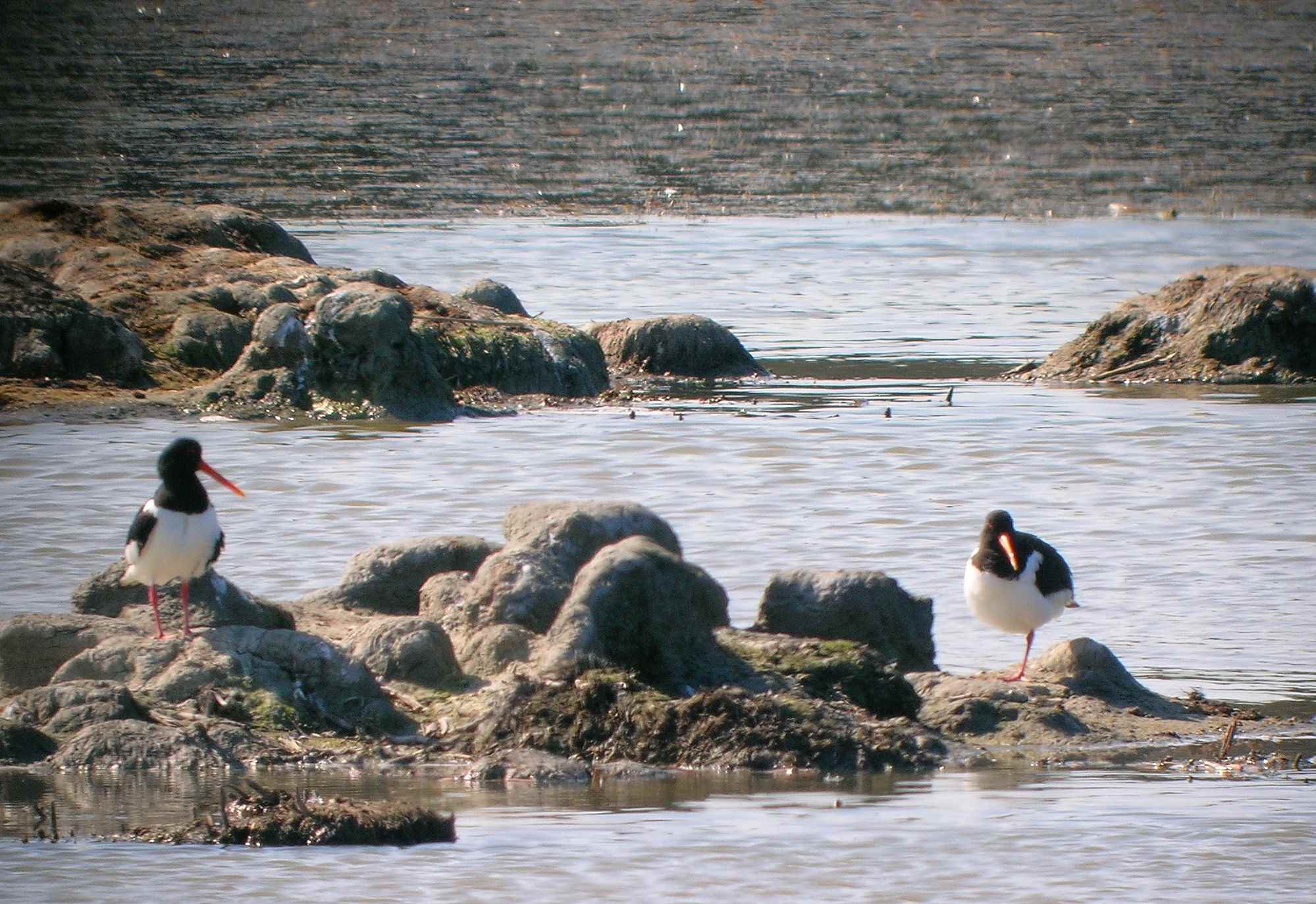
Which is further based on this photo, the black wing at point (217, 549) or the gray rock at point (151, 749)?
the black wing at point (217, 549)

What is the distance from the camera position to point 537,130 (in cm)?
4356

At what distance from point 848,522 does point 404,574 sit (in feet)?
12.6

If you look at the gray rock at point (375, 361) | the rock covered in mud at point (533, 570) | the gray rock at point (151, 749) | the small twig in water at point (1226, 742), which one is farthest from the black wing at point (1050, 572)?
the gray rock at point (375, 361)

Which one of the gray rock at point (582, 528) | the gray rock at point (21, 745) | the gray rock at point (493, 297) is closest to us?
the gray rock at point (21, 745)

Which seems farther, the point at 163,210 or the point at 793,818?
the point at 163,210

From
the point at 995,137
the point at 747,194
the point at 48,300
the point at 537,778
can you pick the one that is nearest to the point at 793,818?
the point at 537,778

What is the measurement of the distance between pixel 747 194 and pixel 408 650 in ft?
88.2

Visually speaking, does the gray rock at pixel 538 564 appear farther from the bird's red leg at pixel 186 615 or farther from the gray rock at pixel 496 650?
the bird's red leg at pixel 186 615

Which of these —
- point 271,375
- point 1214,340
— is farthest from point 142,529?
point 1214,340

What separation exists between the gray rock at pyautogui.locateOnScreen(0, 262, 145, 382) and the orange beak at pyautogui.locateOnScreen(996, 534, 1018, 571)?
10606 mm

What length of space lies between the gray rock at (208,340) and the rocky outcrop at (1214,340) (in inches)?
294

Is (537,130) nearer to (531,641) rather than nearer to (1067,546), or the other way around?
(1067,546)

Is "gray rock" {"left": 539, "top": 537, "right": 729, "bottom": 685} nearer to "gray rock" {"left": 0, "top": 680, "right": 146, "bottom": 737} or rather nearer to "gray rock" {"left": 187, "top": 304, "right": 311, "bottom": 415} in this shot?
"gray rock" {"left": 0, "top": 680, "right": 146, "bottom": 737}

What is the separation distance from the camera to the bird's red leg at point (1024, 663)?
31.1 feet
